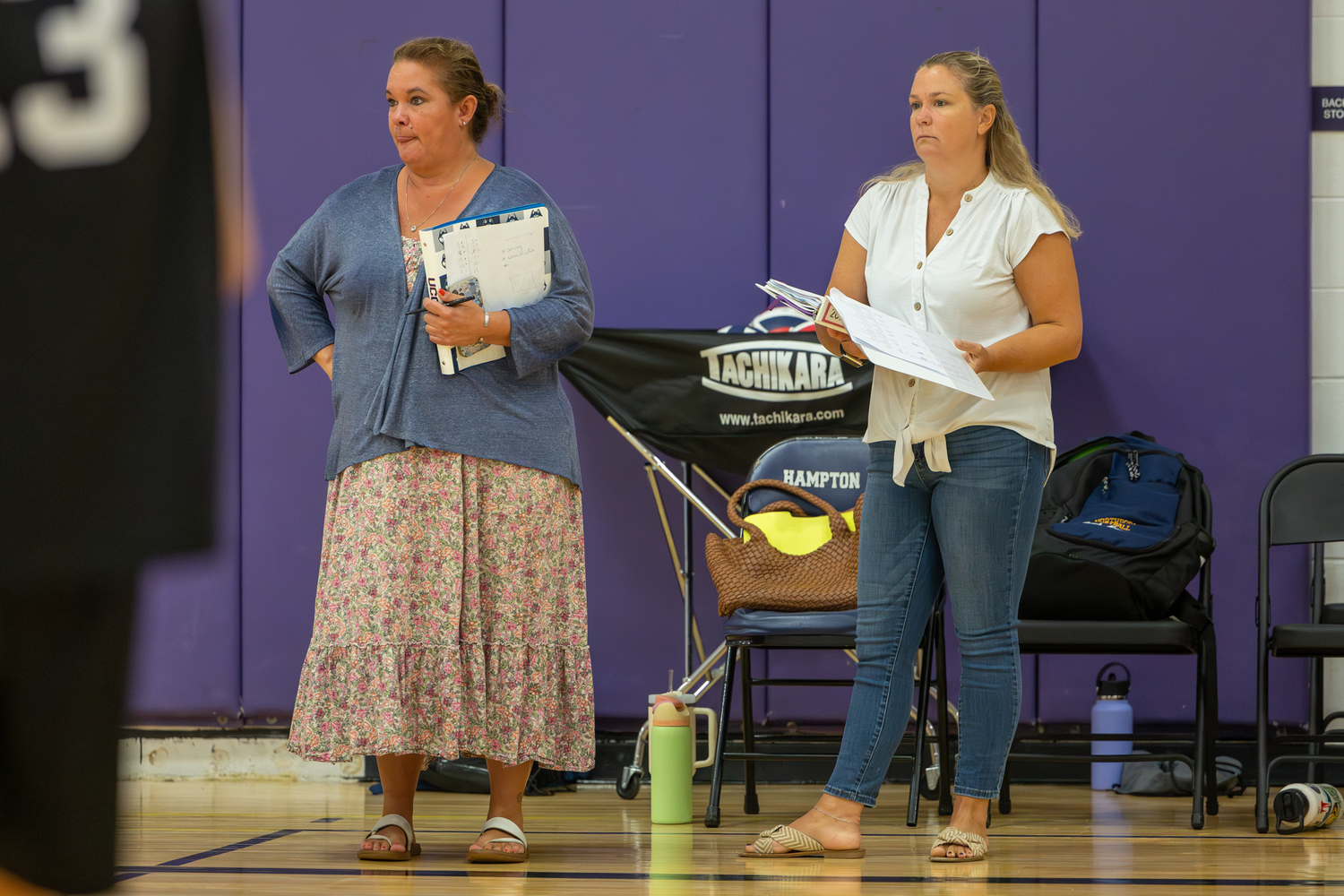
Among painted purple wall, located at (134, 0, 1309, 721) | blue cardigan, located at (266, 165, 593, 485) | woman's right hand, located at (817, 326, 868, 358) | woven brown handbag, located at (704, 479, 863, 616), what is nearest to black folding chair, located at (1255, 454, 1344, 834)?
painted purple wall, located at (134, 0, 1309, 721)

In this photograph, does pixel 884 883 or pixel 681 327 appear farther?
pixel 681 327

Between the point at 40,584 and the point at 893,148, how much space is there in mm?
3779

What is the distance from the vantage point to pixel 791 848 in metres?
2.36

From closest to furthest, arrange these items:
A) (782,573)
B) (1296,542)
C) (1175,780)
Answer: (1296,542) → (782,573) → (1175,780)

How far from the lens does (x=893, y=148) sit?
13.8 ft

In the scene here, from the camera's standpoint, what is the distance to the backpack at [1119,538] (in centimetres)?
320

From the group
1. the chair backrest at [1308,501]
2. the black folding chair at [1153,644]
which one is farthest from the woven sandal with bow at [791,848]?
the chair backrest at [1308,501]

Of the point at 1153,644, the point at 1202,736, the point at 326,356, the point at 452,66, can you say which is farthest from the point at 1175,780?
the point at 452,66

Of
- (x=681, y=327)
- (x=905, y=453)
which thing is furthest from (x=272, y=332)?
(x=905, y=453)

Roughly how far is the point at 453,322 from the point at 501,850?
95cm

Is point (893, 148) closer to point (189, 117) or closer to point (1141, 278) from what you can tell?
point (1141, 278)

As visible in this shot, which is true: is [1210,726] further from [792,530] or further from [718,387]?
[718,387]

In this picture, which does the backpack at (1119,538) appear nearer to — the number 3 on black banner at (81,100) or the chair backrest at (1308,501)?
the chair backrest at (1308,501)

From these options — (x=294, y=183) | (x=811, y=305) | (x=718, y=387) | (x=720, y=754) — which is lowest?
(x=720, y=754)
